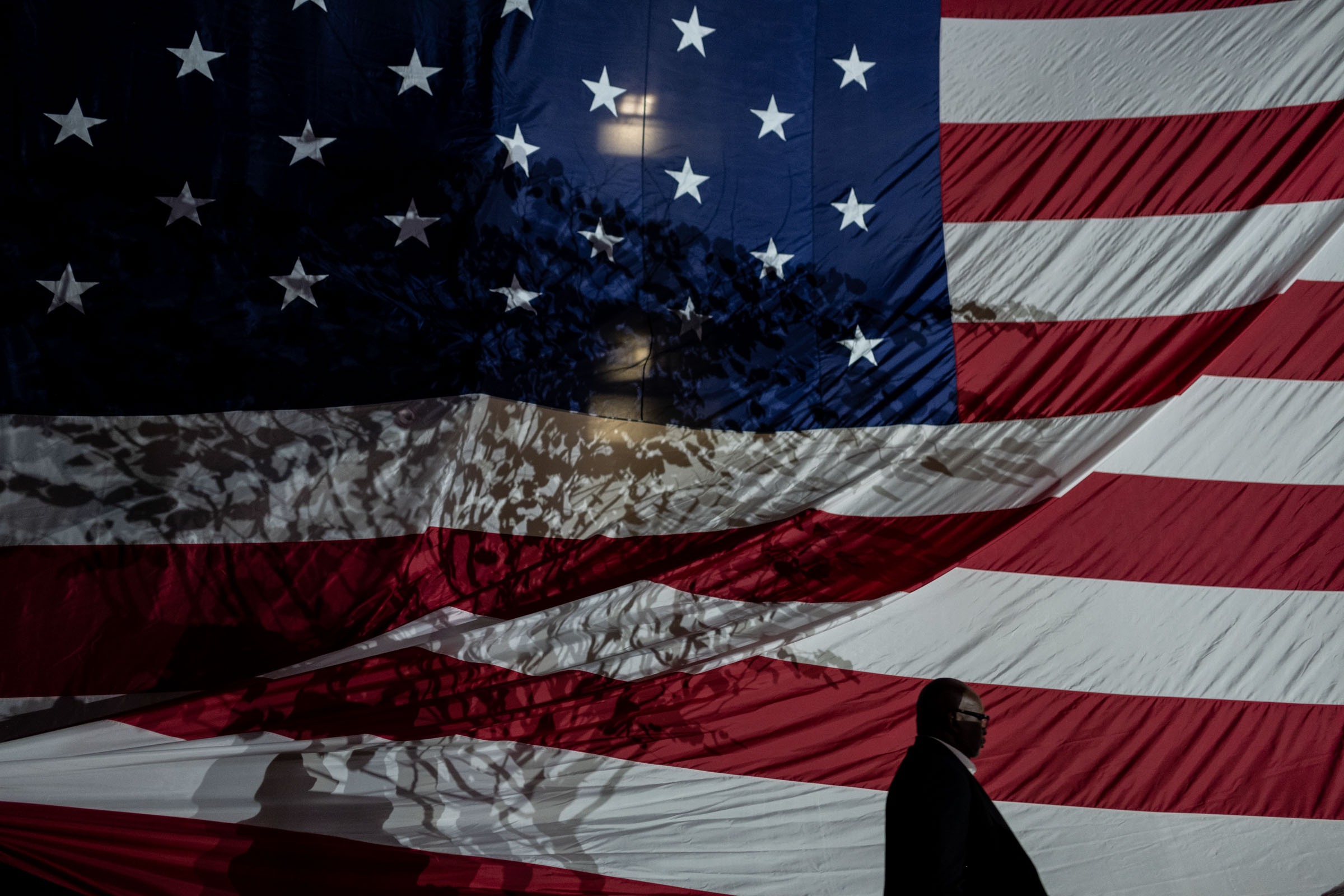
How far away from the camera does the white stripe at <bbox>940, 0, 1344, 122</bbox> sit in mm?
2934

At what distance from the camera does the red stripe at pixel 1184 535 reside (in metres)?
2.59

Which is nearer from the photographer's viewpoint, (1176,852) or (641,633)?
(1176,852)

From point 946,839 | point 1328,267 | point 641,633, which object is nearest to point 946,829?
point 946,839

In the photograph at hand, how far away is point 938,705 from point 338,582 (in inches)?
69.7

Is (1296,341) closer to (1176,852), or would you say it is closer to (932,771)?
(1176,852)

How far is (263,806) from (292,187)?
5.46ft

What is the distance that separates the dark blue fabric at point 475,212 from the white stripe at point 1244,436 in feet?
1.81

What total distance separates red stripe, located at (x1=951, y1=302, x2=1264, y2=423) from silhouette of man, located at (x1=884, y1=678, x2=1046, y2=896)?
1623mm

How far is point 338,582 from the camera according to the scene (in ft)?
8.56

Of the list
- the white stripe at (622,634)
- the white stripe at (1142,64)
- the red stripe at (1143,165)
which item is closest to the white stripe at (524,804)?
the white stripe at (622,634)

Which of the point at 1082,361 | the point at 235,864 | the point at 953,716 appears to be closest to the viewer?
the point at 953,716

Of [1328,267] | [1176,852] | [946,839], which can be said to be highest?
[1328,267]

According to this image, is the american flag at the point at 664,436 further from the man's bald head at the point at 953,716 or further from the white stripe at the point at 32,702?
the man's bald head at the point at 953,716

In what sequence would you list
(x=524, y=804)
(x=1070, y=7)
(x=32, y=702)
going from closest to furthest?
(x=524, y=804) → (x=32, y=702) → (x=1070, y=7)
